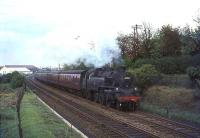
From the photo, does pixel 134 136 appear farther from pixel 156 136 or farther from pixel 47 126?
pixel 47 126

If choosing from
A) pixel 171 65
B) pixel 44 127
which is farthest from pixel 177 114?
pixel 171 65

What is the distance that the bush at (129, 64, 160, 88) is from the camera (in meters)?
39.3

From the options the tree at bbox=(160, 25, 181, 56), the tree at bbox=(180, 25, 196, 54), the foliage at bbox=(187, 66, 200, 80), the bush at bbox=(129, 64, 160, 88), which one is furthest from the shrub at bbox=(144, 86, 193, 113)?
the tree at bbox=(160, 25, 181, 56)

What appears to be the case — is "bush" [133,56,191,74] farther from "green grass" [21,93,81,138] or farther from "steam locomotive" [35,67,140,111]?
"green grass" [21,93,81,138]

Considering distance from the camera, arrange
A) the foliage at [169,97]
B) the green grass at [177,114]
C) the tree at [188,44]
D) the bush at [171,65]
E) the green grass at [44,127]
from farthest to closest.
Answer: the tree at [188,44] < the bush at [171,65] < the foliage at [169,97] < the green grass at [177,114] < the green grass at [44,127]

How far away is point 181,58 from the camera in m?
46.5

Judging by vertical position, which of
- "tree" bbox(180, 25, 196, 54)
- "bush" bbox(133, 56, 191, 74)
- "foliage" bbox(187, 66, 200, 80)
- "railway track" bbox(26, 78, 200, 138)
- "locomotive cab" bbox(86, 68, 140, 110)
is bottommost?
"railway track" bbox(26, 78, 200, 138)

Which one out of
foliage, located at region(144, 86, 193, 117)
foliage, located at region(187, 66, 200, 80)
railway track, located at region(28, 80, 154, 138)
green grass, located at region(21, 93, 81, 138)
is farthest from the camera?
foliage, located at region(187, 66, 200, 80)

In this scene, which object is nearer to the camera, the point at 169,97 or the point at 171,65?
the point at 169,97

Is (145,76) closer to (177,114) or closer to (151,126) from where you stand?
(177,114)

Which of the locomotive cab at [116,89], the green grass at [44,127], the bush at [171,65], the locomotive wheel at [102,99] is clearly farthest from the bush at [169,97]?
the green grass at [44,127]

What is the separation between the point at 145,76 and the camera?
3928 centimetres

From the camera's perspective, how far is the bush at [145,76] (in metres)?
39.3

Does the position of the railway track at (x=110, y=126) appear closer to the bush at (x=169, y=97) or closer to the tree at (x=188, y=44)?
the bush at (x=169, y=97)
